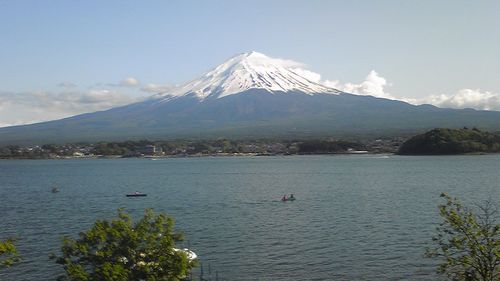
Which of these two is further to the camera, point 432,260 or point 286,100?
point 286,100

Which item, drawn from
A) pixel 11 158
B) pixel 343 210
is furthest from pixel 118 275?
pixel 11 158

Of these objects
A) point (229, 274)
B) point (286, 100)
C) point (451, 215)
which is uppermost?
point (286, 100)

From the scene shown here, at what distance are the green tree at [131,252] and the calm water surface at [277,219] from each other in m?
6.40

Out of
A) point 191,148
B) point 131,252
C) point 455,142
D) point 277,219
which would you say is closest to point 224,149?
point 191,148

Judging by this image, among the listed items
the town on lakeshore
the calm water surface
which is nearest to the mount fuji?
the town on lakeshore

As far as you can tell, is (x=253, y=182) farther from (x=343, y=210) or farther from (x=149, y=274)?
(x=149, y=274)

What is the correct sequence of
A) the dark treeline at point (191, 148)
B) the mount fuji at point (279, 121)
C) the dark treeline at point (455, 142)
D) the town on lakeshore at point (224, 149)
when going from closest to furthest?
the dark treeline at point (455, 142), the town on lakeshore at point (224, 149), the dark treeline at point (191, 148), the mount fuji at point (279, 121)

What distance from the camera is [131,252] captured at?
924cm

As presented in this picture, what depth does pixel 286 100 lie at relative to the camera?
193 meters

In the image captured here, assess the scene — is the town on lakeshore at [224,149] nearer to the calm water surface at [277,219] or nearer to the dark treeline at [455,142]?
the dark treeline at [455,142]

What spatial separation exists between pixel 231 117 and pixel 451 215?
596 ft

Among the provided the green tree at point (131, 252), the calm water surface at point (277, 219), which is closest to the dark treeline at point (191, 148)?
the calm water surface at point (277, 219)

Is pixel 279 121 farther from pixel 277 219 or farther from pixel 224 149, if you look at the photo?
pixel 277 219

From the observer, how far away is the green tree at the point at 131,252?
9039 mm
